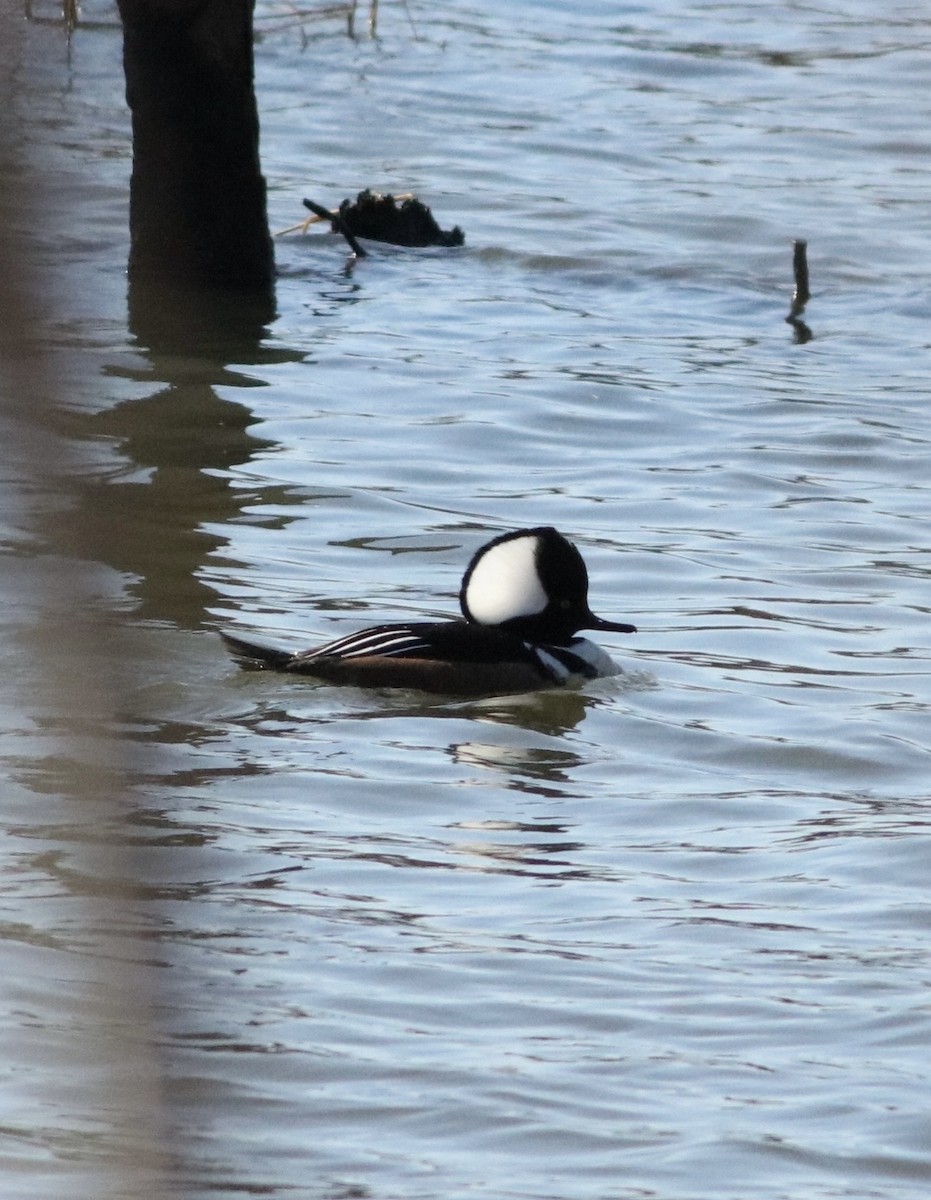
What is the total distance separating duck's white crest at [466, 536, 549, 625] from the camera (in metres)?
7.87

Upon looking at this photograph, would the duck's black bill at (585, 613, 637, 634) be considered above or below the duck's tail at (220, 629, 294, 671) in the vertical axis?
below

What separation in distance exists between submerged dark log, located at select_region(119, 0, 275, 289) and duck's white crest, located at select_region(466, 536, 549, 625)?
5172 mm

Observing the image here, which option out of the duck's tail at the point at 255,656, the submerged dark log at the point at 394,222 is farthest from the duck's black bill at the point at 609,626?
the submerged dark log at the point at 394,222

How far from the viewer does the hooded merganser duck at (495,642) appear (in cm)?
721

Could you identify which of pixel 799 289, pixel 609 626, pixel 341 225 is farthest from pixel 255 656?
pixel 341 225

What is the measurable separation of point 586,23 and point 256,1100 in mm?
21808

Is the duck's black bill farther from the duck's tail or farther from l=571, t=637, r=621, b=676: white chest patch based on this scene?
the duck's tail

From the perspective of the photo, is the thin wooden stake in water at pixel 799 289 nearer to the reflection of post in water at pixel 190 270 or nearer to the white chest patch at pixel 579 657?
the reflection of post in water at pixel 190 270

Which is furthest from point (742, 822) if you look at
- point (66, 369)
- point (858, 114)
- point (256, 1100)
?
point (858, 114)

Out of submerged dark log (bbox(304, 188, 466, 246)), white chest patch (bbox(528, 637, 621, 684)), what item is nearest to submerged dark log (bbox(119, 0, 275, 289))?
submerged dark log (bbox(304, 188, 466, 246))

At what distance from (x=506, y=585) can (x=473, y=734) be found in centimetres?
88

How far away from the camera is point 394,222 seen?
→ 15734mm

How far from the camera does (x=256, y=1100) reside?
3924 millimetres

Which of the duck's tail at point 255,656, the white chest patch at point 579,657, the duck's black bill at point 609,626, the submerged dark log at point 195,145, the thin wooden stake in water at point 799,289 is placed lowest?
the white chest patch at point 579,657
